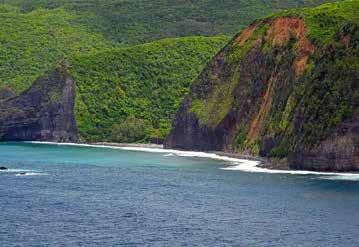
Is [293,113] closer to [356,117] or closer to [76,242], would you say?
[356,117]

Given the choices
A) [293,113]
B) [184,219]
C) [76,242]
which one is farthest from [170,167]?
[76,242]

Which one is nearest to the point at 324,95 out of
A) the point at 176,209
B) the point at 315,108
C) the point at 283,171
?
the point at 315,108

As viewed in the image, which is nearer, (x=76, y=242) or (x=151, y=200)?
(x=76, y=242)

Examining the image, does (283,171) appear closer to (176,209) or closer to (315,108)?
(315,108)

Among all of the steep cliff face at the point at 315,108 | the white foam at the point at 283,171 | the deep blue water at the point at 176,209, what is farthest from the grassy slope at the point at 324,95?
Answer: the deep blue water at the point at 176,209

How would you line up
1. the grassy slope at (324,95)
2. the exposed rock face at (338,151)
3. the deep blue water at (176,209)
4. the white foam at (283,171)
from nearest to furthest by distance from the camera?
the deep blue water at (176,209)
the white foam at (283,171)
the exposed rock face at (338,151)
the grassy slope at (324,95)

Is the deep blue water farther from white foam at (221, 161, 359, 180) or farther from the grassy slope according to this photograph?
the grassy slope

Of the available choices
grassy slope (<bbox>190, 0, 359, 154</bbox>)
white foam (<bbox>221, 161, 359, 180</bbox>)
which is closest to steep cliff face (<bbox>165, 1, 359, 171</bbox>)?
grassy slope (<bbox>190, 0, 359, 154</bbox>)

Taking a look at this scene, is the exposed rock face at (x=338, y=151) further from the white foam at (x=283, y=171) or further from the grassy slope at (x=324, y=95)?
the grassy slope at (x=324, y=95)
